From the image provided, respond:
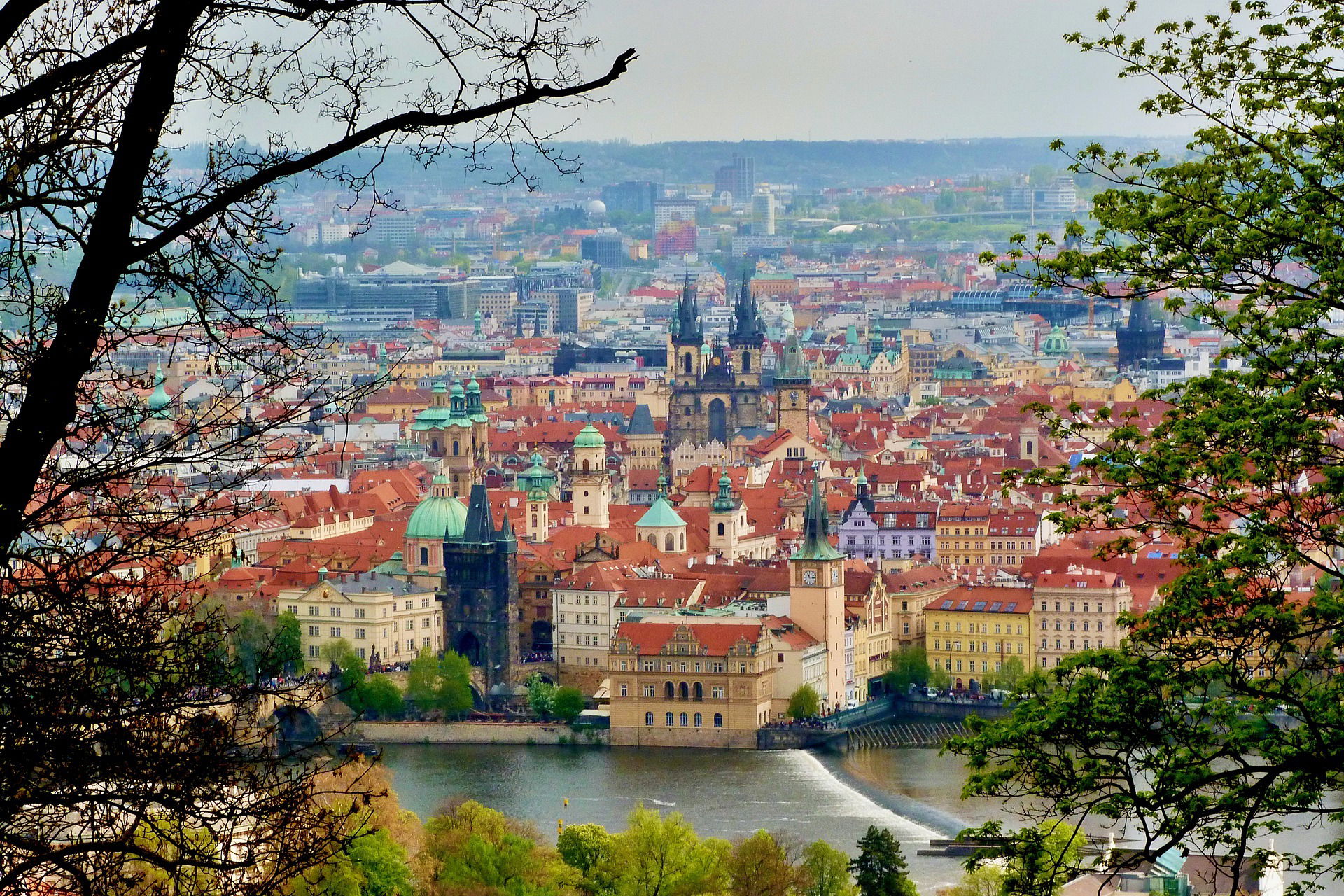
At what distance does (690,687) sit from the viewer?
33781 millimetres

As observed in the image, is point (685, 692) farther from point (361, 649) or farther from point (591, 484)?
point (591, 484)

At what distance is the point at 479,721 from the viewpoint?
112 ft

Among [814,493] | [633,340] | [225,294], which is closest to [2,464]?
[225,294]

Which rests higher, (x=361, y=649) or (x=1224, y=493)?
(x=1224, y=493)

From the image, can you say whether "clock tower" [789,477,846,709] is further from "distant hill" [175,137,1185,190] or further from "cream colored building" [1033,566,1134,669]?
"distant hill" [175,137,1185,190]

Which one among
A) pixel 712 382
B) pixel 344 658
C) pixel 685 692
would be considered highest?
pixel 712 382

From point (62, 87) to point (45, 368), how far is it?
41 centimetres

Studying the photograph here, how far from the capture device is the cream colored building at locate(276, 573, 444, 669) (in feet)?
123

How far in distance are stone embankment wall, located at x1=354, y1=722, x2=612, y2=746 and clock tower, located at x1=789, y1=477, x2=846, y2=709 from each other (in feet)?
13.4

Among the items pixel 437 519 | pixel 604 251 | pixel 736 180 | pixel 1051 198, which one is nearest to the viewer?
pixel 437 519

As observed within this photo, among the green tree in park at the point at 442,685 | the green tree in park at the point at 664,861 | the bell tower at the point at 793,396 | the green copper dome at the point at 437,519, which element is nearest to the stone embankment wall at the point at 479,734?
the green tree in park at the point at 442,685

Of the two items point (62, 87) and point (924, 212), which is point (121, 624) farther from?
point (924, 212)

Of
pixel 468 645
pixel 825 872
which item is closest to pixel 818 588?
pixel 468 645

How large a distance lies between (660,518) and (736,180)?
134 meters
